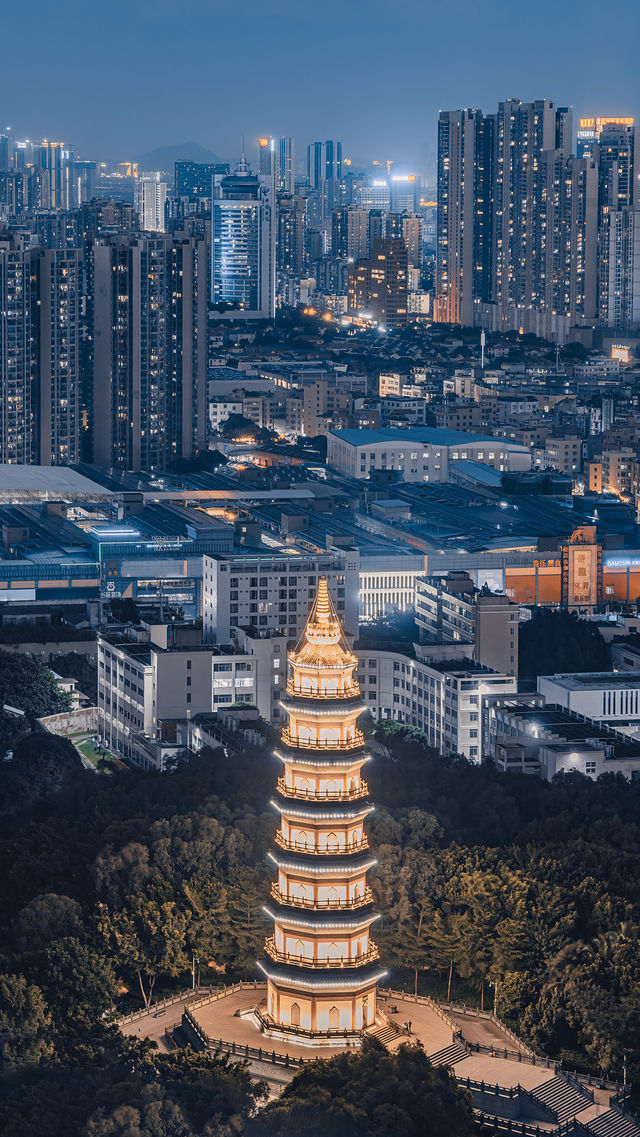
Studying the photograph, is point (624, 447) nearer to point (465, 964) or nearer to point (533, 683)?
point (533, 683)

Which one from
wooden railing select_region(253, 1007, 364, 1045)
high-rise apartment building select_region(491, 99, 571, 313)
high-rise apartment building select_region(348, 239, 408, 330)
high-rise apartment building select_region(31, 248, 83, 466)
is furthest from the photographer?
high-rise apartment building select_region(348, 239, 408, 330)

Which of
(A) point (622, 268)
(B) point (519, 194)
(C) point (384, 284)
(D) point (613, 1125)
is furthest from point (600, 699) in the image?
(C) point (384, 284)

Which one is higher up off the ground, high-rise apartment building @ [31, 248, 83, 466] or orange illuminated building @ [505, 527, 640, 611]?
high-rise apartment building @ [31, 248, 83, 466]

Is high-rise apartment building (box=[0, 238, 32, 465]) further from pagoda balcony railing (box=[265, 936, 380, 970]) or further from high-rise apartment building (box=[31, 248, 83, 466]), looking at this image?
pagoda balcony railing (box=[265, 936, 380, 970])

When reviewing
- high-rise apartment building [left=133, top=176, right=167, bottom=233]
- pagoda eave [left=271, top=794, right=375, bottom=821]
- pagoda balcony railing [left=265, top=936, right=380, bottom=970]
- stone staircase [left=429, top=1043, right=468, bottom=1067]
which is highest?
high-rise apartment building [left=133, top=176, right=167, bottom=233]

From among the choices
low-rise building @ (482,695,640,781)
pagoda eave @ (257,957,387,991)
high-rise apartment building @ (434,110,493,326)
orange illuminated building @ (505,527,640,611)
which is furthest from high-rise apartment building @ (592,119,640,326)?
pagoda eave @ (257,957,387,991)

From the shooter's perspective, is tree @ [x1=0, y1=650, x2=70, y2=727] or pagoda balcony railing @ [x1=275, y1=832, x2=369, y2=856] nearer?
pagoda balcony railing @ [x1=275, y1=832, x2=369, y2=856]
